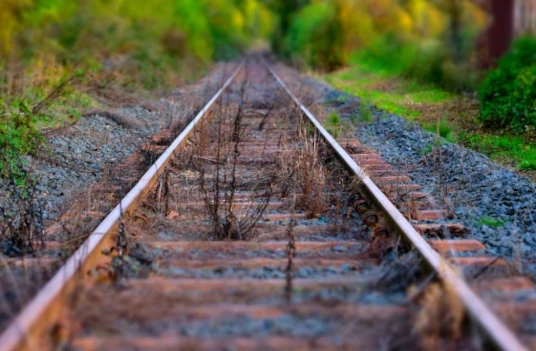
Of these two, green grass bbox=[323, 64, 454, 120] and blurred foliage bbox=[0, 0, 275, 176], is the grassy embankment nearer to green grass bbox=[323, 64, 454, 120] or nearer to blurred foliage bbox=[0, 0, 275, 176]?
green grass bbox=[323, 64, 454, 120]

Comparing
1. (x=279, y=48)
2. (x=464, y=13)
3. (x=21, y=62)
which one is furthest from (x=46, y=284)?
(x=279, y=48)

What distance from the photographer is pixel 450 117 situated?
10.1 meters

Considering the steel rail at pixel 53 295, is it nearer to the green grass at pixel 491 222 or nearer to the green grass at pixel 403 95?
the green grass at pixel 491 222

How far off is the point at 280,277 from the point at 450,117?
24.9 ft

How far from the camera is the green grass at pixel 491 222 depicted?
172 inches

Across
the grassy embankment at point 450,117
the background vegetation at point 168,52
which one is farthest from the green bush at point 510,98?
the grassy embankment at point 450,117

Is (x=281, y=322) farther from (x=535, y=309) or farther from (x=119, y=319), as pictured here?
(x=535, y=309)

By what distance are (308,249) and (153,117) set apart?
6727 mm

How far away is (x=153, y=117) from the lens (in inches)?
396

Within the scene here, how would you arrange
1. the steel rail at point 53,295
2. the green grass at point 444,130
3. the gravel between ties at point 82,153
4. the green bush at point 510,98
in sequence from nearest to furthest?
the steel rail at point 53,295
the gravel between ties at point 82,153
the green grass at point 444,130
the green bush at point 510,98

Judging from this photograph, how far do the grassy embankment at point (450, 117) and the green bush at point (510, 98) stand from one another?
0.22m

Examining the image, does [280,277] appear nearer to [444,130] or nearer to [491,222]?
[491,222]

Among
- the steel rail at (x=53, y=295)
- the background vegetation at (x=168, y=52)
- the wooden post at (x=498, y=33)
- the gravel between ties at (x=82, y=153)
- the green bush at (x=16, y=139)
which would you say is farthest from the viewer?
the wooden post at (x=498, y=33)

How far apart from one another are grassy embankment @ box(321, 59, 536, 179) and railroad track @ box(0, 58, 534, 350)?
7.66 ft
